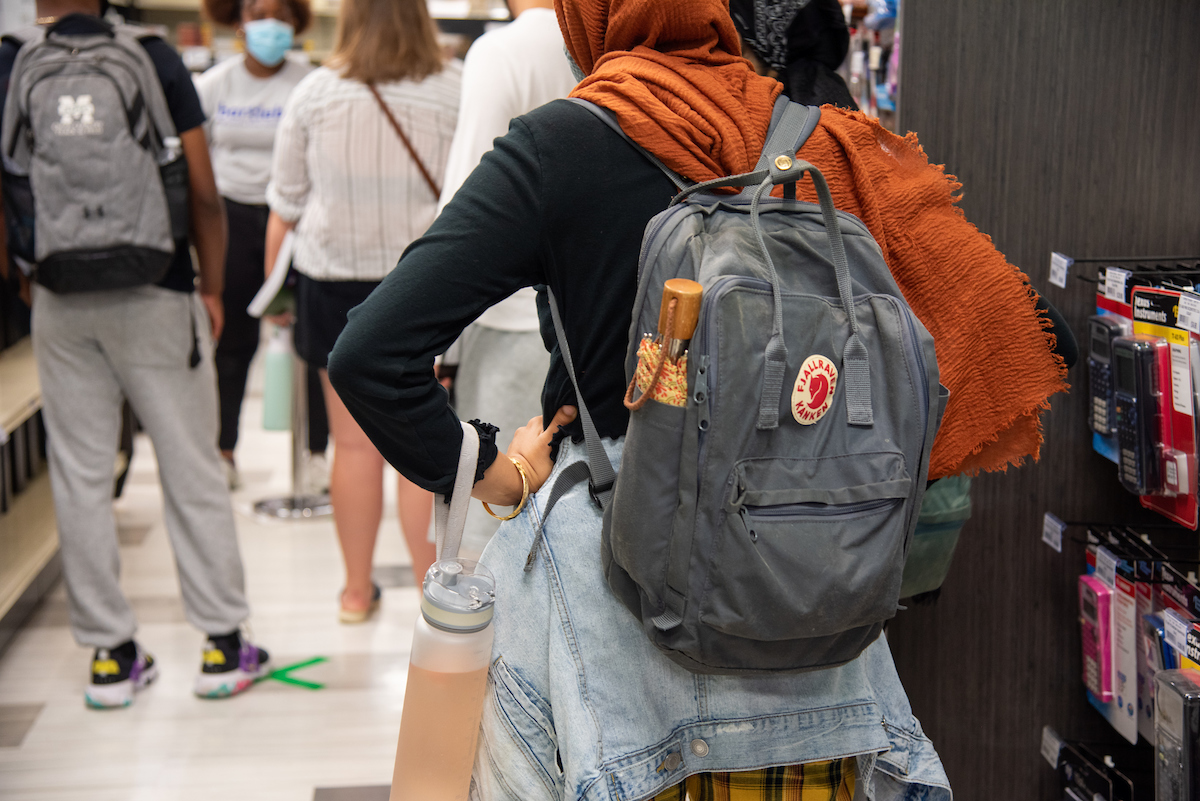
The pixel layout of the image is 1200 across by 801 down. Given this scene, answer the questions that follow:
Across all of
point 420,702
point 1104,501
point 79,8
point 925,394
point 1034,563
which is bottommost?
point 1034,563

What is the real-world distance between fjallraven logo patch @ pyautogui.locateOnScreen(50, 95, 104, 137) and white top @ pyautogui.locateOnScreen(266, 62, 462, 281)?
1.93ft

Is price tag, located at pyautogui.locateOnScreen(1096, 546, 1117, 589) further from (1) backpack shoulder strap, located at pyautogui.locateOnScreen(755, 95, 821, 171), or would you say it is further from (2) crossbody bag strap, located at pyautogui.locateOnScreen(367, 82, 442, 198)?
(2) crossbody bag strap, located at pyautogui.locateOnScreen(367, 82, 442, 198)

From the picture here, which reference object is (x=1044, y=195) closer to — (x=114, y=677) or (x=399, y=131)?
(x=399, y=131)

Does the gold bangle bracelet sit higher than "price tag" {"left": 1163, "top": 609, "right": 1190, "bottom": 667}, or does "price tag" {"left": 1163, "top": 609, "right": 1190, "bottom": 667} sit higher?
the gold bangle bracelet

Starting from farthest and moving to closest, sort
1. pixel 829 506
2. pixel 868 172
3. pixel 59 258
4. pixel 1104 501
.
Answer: pixel 59 258
pixel 1104 501
pixel 868 172
pixel 829 506

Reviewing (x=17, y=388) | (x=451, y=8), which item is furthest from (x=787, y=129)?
(x=451, y=8)

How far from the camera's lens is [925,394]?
0.94 m

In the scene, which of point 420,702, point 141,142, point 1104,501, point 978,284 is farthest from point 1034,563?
point 141,142

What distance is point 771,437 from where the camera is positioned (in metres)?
0.89

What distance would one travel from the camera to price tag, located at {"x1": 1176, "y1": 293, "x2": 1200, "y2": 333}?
59.8 inches

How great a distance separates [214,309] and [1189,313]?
2.25 metres

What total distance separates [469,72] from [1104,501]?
55.4 inches

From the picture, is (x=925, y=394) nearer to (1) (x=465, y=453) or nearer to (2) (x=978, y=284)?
(2) (x=978, y=284)

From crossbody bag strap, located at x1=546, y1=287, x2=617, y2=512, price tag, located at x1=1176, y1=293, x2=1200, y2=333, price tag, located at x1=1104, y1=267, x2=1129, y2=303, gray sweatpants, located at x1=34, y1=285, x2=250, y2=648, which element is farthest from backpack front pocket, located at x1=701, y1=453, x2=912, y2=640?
gray sweatpants, located at x1=34, y1=285, x2=250, y2=648
